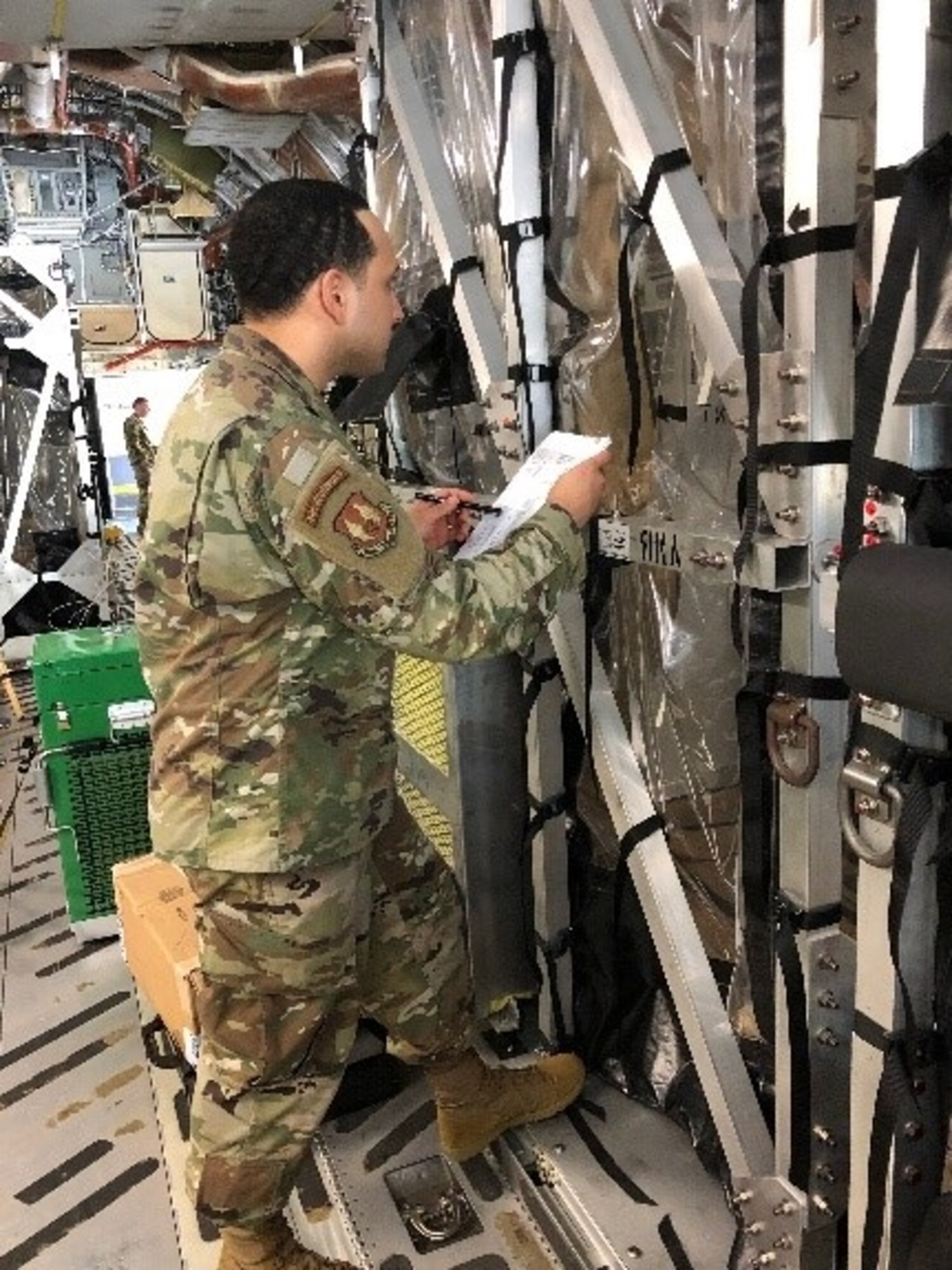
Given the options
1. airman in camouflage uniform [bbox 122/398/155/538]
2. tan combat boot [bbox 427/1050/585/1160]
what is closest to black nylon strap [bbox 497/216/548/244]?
tan combat boot [bbox 427/1050/585/1160]

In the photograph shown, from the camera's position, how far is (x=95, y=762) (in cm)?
362

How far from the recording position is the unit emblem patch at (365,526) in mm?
1698

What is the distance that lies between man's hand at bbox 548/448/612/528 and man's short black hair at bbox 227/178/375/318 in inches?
20.0

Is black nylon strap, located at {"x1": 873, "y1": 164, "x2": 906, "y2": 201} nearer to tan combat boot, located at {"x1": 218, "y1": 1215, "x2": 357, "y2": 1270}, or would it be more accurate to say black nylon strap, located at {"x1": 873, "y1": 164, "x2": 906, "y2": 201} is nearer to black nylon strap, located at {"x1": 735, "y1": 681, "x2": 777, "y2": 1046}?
black nylon strap, located at {"x1": 735, "y1": 681, "x2": 777, "y2": 1046}

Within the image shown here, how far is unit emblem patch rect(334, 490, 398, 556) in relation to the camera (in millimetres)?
1698

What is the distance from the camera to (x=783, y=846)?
171 centimetres

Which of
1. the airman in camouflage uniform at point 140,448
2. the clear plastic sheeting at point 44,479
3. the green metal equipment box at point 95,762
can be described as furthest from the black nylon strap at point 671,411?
the clear plastic sheeting at point 44,479

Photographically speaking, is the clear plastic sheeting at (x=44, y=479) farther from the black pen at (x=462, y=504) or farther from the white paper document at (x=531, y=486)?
the white paper document at (x=531, y=486)

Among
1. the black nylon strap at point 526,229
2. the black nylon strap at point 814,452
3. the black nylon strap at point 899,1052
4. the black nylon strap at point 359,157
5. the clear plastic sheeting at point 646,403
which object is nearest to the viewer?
the black nylon strap at point 899,1052

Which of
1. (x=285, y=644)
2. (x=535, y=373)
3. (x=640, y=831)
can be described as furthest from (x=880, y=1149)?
(x=535, y=373)

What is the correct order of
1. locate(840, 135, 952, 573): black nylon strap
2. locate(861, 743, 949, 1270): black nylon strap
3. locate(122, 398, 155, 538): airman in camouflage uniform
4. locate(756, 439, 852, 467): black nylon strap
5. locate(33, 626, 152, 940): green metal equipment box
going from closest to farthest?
locate(840, 135, 952, 573): black nylon strap, locate(861, 743, 949, 1270): black nylon strap, locate(756, 439, 852, 467): black nylon strap, locate(33, 626, 152, 940): green metal equipment box, locate(122, 398, 155, 538): airman in camouflage uniform

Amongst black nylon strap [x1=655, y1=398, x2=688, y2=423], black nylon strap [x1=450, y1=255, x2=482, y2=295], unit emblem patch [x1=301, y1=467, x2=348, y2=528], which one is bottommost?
unit emblem patch [x1=301, y1=467, x2=348, y2=528]

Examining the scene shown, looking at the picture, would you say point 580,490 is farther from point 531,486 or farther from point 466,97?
point 466,97

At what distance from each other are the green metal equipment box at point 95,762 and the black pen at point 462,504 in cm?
163
